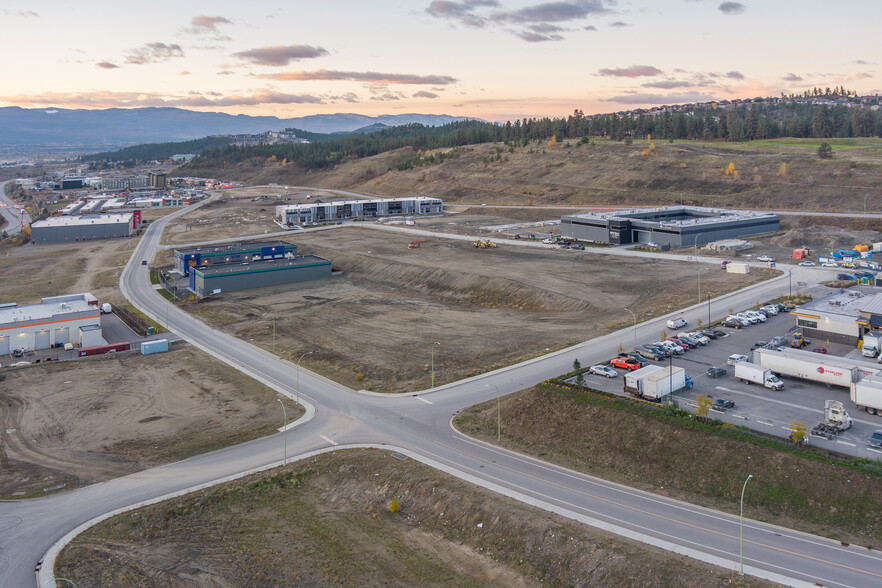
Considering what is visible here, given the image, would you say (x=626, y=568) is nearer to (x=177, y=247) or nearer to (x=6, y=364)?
(x=6, y=364)

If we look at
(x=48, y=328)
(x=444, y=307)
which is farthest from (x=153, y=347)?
(x=444, y=307)

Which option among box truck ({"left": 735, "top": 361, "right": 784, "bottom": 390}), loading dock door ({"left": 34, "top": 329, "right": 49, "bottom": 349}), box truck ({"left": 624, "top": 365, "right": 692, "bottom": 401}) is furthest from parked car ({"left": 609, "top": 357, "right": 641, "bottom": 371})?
loading dock door ({"left": 34, "top": 329, "right": 49, "bottom": 349})

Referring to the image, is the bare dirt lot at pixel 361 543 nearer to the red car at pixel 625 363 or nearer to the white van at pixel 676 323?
the red car at pixel 625 363

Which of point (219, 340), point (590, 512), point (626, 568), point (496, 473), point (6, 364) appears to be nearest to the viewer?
point (626, 568)

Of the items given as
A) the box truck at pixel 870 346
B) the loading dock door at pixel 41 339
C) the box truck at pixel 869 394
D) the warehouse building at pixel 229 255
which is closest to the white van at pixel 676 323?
the box truck at pixel 870 346

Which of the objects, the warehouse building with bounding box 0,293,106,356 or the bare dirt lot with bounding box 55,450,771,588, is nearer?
the bare dirt lot with bounding box 55,450,771,588

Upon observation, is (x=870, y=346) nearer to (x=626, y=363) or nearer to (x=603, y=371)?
(x=626, y=363)

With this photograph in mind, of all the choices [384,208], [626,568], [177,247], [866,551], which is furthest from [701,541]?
[384,208]

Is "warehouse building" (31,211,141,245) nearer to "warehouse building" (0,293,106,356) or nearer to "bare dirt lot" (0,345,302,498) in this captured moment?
"warehouse building" (0,293,106,356)
